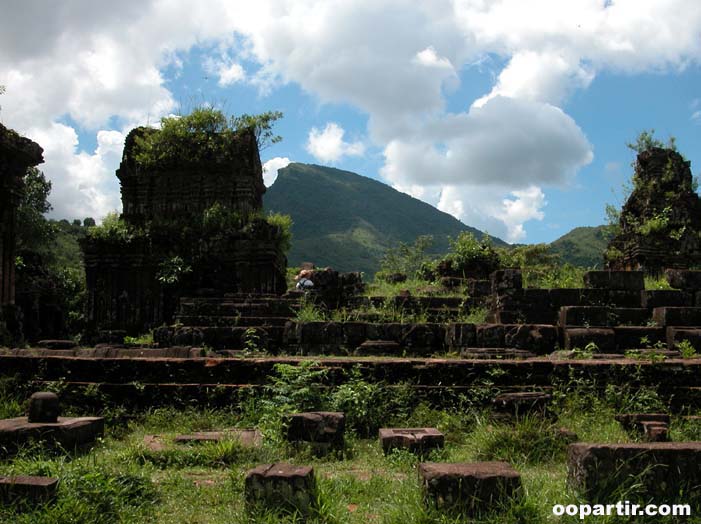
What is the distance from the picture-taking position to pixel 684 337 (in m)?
9.12

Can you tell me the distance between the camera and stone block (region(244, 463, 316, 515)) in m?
3.62

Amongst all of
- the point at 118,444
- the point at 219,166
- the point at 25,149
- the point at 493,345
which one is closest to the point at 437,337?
the point at 493,345

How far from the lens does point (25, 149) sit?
536 inches

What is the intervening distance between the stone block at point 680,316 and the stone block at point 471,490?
23.8ft

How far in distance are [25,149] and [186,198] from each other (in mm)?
5970

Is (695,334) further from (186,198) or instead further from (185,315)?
(186,198)

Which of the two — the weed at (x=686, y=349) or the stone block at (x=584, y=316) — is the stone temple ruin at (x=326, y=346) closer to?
the stone block at (x=584, y=316)

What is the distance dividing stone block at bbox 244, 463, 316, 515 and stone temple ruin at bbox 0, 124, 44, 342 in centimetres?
1150

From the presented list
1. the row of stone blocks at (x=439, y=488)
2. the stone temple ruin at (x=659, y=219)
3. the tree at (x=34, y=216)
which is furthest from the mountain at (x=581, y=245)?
the row of stone blocks at (x=439, y=488)

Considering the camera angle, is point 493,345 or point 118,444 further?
point 493,345

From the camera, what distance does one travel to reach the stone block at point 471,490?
3527mm

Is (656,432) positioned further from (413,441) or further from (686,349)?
(686,349)

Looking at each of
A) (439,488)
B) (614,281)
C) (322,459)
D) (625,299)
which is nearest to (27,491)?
(322,459)

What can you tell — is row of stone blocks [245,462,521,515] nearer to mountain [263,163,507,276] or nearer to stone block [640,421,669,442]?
stone block [640,421,669,442]
